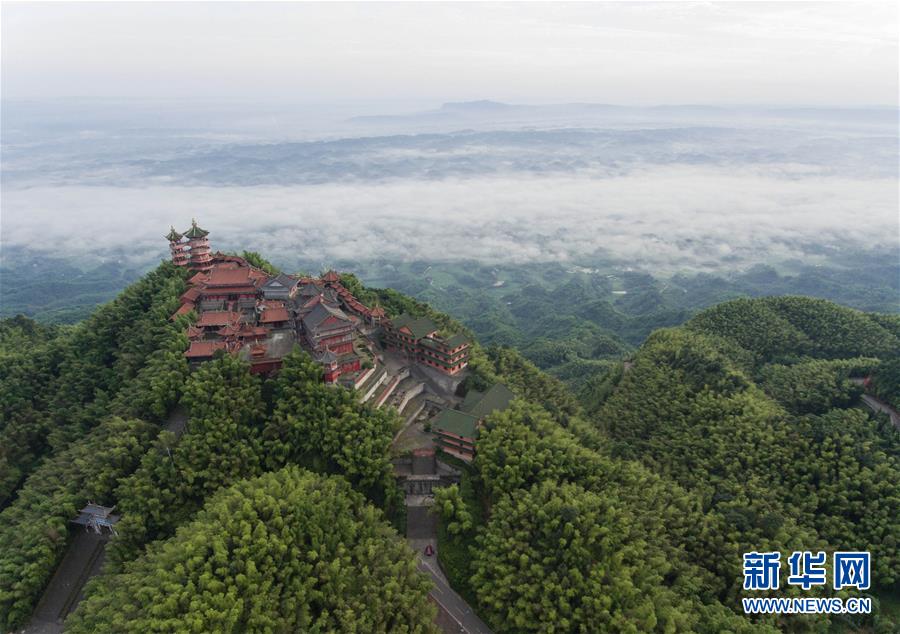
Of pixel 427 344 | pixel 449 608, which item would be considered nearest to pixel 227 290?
pixel 427 344

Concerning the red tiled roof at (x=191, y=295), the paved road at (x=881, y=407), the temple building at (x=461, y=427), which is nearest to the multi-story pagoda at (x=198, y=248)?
the red tiled roof at (x=191, y=295)

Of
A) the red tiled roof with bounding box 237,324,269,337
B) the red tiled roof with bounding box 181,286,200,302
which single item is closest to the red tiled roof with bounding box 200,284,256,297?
the red tiled roof with bounding box 181,286,200,302

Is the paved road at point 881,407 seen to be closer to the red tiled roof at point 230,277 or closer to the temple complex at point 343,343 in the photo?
the temple complex at point 343,343

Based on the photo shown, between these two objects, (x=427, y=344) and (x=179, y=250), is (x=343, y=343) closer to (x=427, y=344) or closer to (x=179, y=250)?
(x=427, y=344)

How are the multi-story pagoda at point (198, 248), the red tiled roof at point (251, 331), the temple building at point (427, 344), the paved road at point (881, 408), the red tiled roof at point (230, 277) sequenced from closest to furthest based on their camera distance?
the red tiled roof at point (251, 331)
the temple building at point (427, 344)
the paved road at point (881, 408)
the red tiled roof at point (230, 277)
the multi-story pagoda at point (198, 248)

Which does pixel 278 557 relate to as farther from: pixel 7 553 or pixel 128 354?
pixel 128 354

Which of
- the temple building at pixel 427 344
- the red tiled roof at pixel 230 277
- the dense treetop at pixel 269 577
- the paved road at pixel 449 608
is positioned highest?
the red tiled roof at pixel 230 277
